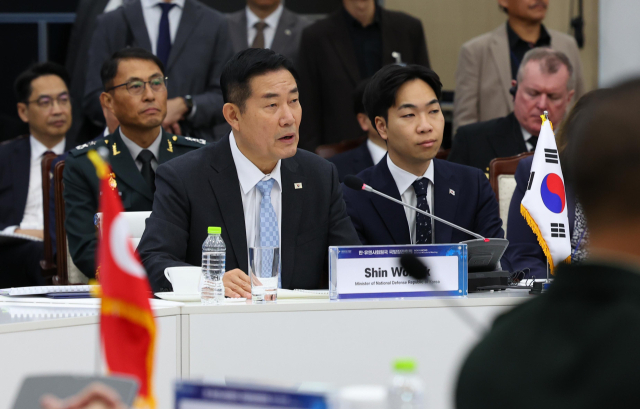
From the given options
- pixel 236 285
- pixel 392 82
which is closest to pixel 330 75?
pixel 392 82

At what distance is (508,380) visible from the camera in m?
0.75

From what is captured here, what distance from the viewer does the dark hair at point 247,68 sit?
2.71 m

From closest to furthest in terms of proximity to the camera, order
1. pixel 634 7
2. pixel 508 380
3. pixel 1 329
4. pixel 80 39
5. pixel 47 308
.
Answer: pixel 508 380 < pixel 1 329 < pixel 47 308 < pixel 80 39 < pixel 634 7

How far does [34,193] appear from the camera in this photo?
4.47 m

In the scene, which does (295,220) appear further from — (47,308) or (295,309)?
(47,308)

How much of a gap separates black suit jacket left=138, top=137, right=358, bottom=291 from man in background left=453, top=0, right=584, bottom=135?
6.43ft

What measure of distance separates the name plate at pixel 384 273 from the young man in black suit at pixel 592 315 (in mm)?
1213

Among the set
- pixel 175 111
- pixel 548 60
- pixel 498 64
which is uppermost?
pixel 498 64

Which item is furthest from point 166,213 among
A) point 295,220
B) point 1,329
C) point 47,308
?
point 1,329

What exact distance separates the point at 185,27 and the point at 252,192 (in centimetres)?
179

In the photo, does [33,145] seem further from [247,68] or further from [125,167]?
[247,68]

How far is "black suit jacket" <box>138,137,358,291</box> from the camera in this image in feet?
8.34

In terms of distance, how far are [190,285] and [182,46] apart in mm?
2248

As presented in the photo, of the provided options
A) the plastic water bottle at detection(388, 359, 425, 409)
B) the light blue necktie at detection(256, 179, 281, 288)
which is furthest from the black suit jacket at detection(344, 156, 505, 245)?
the plastic water bottle at detection(388, 359, 425, 409)
